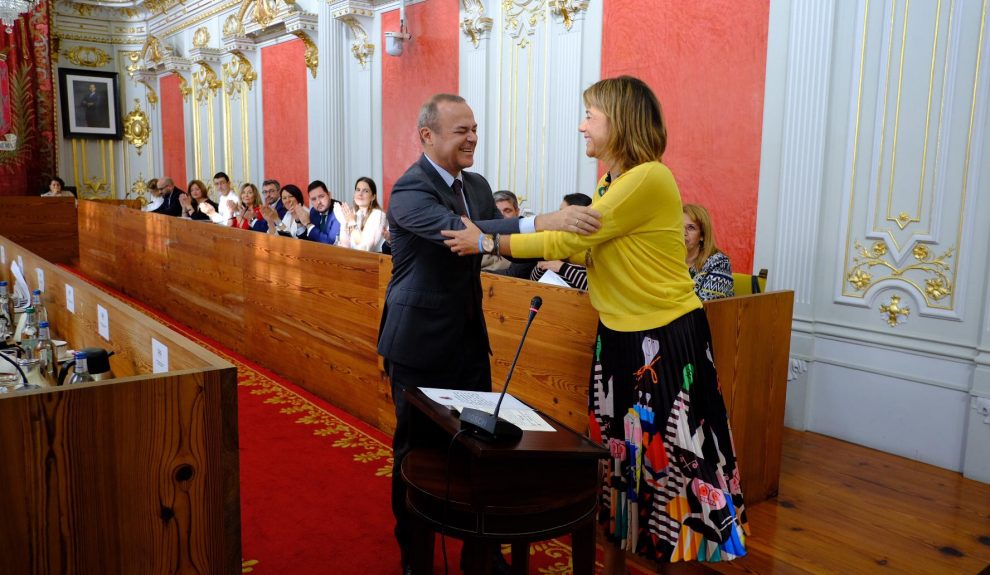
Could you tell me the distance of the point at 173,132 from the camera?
12.1m

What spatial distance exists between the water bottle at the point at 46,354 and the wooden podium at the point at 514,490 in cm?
118

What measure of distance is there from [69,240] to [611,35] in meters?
8.03

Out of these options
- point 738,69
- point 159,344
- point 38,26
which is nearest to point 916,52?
point 738,69

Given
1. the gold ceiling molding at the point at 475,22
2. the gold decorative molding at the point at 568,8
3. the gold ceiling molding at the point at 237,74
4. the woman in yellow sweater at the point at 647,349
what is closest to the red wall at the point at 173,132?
the gold ceiling molding at the point at 237,74

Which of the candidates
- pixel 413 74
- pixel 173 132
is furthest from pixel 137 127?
pixel 413 74

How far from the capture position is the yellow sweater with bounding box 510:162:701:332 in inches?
73.9

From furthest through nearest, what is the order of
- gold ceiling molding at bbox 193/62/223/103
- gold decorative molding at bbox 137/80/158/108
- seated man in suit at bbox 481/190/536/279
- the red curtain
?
gold decorative molding at bbox 137/80/158/108
the red curtain
gold ceiling molding at bbox 193/62/223/103
seated man in suit at bbox 481/190/536/279

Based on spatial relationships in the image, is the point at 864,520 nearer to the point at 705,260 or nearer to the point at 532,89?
the point at 705,260

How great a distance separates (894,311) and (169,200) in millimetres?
7877

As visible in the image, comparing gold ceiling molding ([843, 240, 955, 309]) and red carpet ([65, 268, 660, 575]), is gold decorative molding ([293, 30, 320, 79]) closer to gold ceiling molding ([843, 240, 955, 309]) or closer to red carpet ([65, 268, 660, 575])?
red carpet ([65, 268, 660, 575])

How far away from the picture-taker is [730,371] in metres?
2.74

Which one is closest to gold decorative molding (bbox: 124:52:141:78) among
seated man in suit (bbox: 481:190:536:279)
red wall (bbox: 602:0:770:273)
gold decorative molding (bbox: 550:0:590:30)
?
gold decorative molding (bbox: 550:0:590:30)

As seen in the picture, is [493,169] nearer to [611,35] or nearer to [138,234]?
[611,35]

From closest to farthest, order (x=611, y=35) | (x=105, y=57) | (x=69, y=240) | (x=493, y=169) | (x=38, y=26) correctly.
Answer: (x=611, y=35) → (x=493, y=169) → (x=69, y=240) → (x=38, y=26) → (x=105, y=57)
